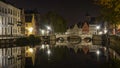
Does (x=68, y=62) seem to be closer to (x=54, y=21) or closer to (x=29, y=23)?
(x=29, y=23)

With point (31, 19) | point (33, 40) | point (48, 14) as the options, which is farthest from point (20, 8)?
point (33, 40)

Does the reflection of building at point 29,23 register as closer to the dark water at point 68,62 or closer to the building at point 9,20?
the building at point 9,20

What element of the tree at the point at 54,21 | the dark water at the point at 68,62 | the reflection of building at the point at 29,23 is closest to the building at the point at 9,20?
the reflection of building at the point at 29,23

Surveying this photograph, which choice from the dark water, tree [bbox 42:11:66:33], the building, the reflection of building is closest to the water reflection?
the dark water

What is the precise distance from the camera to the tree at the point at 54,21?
130 m

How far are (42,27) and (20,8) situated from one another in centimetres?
3182

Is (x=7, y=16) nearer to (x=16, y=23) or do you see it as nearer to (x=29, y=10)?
(x=16, y=23)

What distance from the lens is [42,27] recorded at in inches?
5704

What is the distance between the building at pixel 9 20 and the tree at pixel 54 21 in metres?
24.8

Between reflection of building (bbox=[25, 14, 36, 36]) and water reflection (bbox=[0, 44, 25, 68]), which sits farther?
reflection of building (bbox=[25, 14, 36, 36])

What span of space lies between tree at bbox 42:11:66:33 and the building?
81.5 feet

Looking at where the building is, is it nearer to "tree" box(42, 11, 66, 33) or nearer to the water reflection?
"tree" box(42, 11, 66, 33)

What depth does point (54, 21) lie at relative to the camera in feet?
428

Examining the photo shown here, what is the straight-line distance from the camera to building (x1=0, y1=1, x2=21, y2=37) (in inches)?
3236
